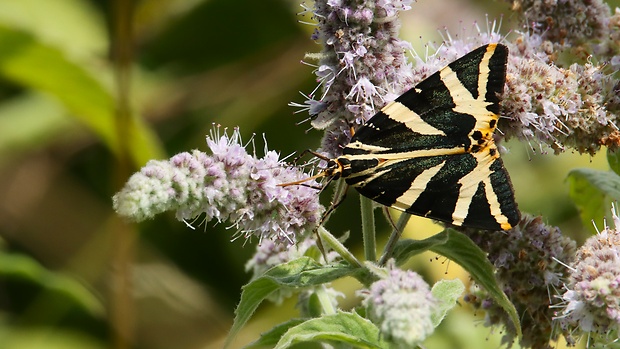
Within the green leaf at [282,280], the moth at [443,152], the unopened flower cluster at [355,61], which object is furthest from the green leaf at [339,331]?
the unopened flower cluster at [355,61]

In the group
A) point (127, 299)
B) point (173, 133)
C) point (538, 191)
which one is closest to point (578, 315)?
point (127, 299)

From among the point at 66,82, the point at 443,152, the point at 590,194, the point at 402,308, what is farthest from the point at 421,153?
the point at 66,82

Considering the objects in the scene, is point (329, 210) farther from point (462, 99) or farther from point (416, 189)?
point (462, 99)

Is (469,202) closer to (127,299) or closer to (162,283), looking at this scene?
(127,299)

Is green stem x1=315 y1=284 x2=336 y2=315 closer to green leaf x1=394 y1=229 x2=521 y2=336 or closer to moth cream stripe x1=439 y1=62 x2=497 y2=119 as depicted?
green leaf x1=394 y1=229 x2=521 y2=336

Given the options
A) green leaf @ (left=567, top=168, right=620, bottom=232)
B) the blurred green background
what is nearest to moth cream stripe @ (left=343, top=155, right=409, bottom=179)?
green leaf @ (left=567, top=168, right=620, bottom=232)
